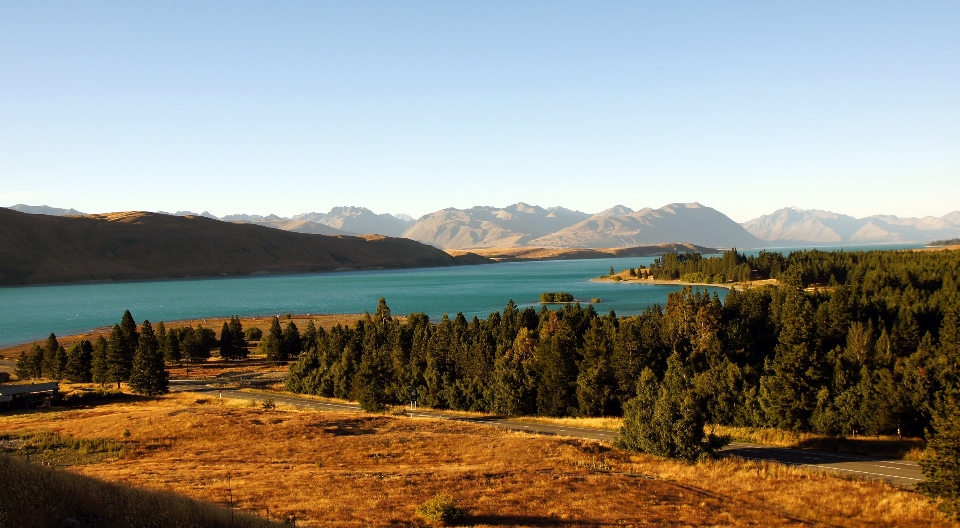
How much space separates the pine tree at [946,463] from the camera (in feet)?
88.5

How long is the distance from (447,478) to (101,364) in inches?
2495

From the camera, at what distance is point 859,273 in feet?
464

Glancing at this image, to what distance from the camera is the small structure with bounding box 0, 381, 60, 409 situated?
186ft

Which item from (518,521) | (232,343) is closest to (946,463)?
(518,521)

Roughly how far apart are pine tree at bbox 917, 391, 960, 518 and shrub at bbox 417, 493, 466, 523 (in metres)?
22.0

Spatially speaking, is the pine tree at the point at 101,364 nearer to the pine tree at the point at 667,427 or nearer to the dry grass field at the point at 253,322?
the dry grass field at the point at 253,322

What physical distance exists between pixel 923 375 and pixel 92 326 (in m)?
142

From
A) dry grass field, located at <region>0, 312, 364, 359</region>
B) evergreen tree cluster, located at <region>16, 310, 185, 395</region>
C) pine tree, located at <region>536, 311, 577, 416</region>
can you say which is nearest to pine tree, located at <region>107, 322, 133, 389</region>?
evergreen tree cluster, located at <region>16, 310, 185, 395</region>

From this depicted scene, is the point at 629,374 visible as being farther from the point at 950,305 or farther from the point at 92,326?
the point at 92,326

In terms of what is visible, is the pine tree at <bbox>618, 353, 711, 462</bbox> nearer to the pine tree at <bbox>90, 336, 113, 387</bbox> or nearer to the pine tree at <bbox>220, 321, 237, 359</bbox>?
the pine tree at <bbox>90, 336, 113, 387</bbox>

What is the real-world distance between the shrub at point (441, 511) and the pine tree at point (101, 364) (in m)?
67.1

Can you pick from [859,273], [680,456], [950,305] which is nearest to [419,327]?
[680,456]

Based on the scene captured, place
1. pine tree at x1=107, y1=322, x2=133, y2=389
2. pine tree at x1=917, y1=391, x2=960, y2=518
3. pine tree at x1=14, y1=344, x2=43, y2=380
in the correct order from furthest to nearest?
pine tree at x1=14, y1=344, x2=43, y2=380 < pine tree at x1=107, y1=322, x2=133, y2=389 < pine tree at x1=917, y1=391, x2=960, y2=518

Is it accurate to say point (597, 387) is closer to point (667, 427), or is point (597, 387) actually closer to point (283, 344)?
point (667, 427)
